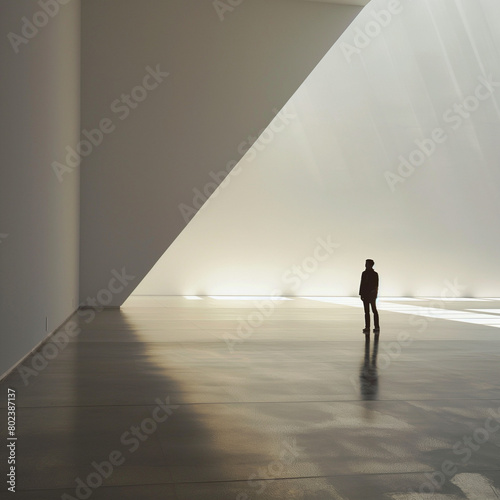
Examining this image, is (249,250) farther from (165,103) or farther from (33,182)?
(33,182)

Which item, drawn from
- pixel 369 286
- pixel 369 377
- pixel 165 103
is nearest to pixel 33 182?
pixel 369 377

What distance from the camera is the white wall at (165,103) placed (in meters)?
16.5

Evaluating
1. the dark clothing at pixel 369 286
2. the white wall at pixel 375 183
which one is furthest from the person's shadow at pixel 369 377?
Answer: the white wall at pixel 375 183

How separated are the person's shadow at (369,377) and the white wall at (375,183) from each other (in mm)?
11793

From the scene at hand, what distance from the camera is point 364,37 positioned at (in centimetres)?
2205

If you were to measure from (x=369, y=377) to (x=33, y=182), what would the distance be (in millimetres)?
4763

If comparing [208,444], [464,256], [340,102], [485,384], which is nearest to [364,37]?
[340,102]

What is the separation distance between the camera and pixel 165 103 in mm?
16969

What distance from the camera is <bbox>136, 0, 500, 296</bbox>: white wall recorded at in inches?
836

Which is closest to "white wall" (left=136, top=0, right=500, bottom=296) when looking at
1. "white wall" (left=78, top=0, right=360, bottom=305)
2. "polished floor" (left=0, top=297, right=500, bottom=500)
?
"white wall" (left=78, top=0, right=360, bottom=305)

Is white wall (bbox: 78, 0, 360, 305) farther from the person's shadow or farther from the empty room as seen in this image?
the person's shadow

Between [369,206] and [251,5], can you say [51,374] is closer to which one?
[251,5]

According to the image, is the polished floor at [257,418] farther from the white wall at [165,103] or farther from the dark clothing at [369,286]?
the white wall at [165,103]

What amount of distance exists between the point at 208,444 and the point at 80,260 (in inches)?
485
